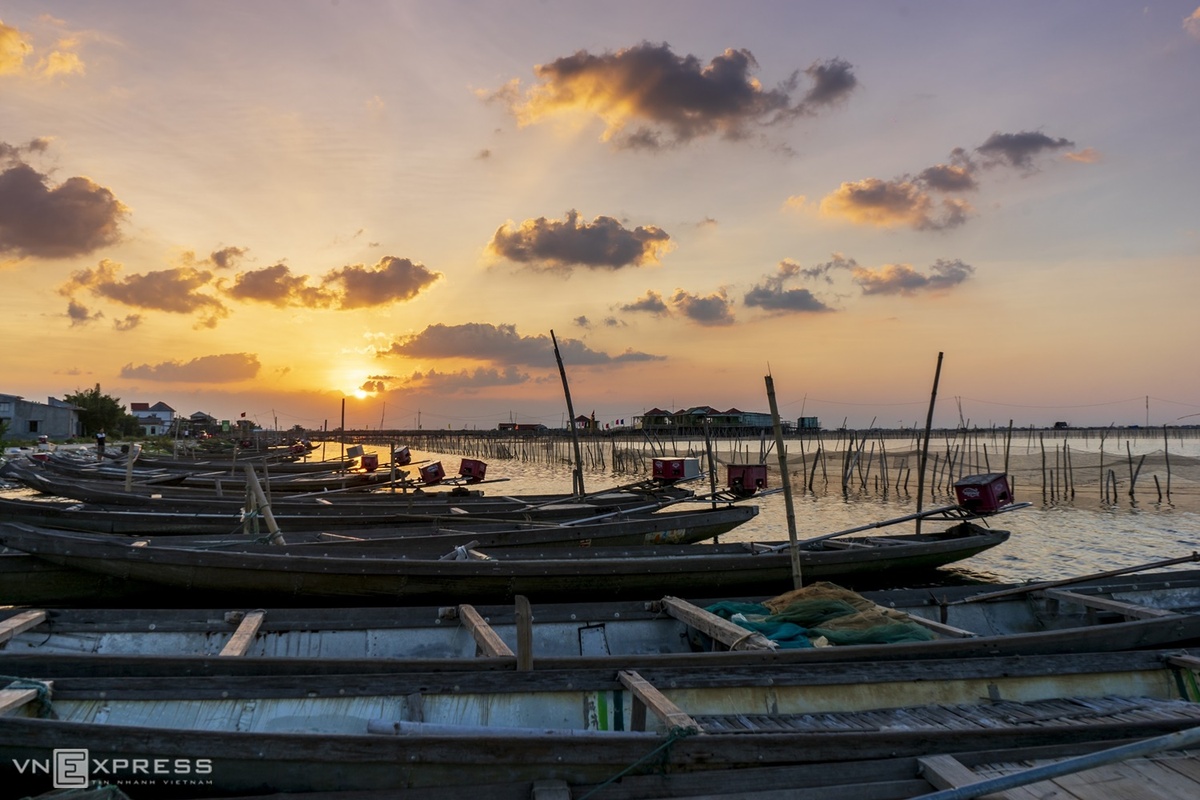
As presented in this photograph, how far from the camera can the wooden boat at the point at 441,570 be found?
364 inches

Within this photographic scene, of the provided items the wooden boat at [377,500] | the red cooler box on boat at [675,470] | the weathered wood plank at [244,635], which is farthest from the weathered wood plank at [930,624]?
the red cooler box on boat at [675,470]

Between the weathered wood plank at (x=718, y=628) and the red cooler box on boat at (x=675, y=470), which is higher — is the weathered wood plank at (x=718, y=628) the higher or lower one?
the lower one

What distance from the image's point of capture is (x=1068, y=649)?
6.32 m

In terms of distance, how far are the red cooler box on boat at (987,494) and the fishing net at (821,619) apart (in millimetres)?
7016

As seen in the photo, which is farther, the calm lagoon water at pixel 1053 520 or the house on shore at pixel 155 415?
the house on shore at pixel 155 415

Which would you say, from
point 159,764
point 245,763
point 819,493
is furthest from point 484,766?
point 819,493

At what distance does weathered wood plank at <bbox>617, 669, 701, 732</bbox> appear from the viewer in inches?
154

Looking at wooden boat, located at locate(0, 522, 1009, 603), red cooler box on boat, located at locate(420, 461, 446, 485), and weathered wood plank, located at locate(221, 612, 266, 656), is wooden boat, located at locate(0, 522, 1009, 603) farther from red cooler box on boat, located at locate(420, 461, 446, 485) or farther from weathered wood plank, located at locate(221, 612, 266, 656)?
red cooler box on boat, located at locate(420, 461, 446, 485)

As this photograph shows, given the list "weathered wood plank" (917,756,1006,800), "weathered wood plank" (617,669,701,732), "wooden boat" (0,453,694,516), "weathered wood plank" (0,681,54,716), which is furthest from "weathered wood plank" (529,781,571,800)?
"wooden boat" (0,453,694,516)

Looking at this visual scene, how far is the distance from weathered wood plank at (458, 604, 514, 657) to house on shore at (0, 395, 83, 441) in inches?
2709

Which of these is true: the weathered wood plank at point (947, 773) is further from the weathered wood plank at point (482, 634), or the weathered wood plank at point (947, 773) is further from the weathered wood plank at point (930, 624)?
the weathered wood plank at point (482, 634)

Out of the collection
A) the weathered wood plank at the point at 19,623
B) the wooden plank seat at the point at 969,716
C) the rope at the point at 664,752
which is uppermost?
the weathered wood plank at the point at 19,623

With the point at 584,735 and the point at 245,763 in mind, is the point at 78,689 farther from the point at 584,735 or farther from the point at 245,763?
the point at 584,735

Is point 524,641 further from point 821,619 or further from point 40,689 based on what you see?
point 821,619
